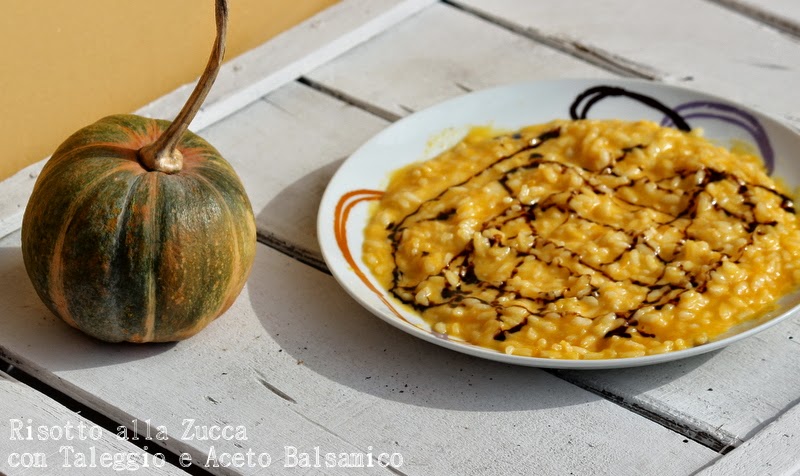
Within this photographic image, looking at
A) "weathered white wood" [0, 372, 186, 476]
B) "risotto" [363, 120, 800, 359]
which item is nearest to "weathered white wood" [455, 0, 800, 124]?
"risotto" [363, 120, 800, 359]

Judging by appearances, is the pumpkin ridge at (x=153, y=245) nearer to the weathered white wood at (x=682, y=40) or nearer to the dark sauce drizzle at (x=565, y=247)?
the dark sauce drizzle at (x=565, y=247)

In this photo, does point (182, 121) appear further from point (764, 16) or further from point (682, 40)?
point (764, 16)

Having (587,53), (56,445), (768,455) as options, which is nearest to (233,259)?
(56,445)

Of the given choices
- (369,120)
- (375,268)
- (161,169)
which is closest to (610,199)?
(375,268)

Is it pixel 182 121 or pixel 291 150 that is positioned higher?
pixel 182 121

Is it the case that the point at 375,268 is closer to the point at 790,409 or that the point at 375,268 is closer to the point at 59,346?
the point at 59,346

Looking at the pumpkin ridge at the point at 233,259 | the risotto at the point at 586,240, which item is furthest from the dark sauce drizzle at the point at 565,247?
the pumpkin ridge at the point at 233,259
